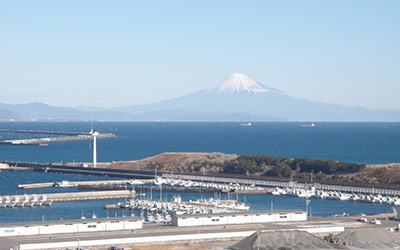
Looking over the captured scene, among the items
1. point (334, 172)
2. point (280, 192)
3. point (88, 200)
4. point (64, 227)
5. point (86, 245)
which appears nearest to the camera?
point (86, 245)

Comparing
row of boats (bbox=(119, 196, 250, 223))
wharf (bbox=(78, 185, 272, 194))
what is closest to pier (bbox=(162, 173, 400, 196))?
wharf (bbox=(78, 185, 272, 194))

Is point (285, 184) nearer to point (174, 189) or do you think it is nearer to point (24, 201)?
Answer: point (174, 189)

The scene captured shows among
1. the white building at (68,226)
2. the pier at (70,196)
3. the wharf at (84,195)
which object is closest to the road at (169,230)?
the white building at (68,226)

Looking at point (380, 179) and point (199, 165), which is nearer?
point (380, 179)

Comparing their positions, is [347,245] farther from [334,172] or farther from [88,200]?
[334,172]

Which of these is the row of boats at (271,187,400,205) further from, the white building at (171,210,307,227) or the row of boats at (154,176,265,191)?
the white building at (171,210,307,227)

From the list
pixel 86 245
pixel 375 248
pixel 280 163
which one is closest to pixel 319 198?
pixel 280 163

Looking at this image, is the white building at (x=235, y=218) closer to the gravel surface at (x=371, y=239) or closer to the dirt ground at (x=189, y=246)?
the dirt ground at (x=189, y=246)
